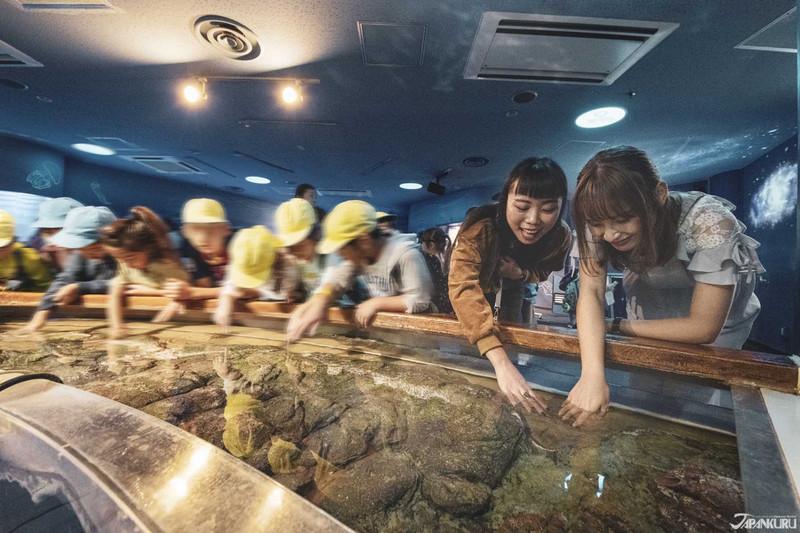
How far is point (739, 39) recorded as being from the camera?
1133 millimetres

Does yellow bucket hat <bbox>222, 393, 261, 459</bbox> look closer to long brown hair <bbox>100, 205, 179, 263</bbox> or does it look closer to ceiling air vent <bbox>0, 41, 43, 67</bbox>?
long brown hair <bbox>100, 205, 179, 263</bbox>

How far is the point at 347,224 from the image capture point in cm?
182

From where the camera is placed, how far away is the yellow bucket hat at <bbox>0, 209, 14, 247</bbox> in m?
2.46

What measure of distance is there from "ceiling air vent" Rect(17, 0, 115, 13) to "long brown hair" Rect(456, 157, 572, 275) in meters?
2.45

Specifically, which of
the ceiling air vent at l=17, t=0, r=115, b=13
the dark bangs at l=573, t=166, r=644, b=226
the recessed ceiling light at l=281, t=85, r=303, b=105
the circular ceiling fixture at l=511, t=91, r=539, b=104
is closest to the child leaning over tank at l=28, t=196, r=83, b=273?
the ceiling air vent at l=17, t=0, r=115, b=13

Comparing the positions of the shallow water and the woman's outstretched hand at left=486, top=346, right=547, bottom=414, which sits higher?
the woman's outstretched hand at left=486, top=346, right=547, bottom=414

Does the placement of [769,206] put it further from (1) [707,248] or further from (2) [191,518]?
(2) [191,518]

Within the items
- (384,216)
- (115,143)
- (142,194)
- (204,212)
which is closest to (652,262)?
(384,216)

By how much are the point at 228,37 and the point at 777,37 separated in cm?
266

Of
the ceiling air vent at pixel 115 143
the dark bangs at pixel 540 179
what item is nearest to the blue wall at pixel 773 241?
the dark bangs at pixel 540 179

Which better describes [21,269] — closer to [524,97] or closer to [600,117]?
[524,97]

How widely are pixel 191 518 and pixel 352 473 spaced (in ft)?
1.55

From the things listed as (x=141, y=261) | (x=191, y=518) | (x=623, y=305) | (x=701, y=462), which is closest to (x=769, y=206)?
(x=623, y=305)

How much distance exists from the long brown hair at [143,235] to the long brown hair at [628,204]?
299cm
